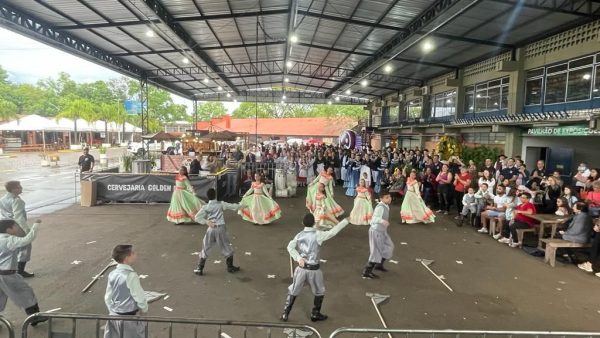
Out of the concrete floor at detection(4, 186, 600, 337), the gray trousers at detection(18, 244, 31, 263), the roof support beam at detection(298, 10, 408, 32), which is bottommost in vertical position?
the concrete floor at detection(4, 186, 600, 337)

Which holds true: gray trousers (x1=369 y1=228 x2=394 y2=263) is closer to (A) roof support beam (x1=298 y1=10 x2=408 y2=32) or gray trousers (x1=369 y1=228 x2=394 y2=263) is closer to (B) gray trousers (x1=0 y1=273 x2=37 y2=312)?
(B) gray trousers (x1=0 y1=273 x2=37 y2=312)

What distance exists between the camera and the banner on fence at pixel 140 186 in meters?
13.1

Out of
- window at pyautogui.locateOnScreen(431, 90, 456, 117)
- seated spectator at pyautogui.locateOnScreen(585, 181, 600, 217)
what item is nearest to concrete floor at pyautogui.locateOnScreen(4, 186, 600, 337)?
seated spectator at pyautogui.locateOnScreen(585, 181, 600, 217)

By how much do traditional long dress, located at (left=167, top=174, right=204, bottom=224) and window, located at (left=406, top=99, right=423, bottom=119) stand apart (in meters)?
20.5

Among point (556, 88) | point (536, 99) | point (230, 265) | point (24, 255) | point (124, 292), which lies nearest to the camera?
point (124, 292)

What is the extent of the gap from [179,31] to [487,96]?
15.2 metres

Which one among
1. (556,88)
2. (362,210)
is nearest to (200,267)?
(362,210)

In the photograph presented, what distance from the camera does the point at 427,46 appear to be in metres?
16.1

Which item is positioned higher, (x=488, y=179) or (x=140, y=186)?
(x=488, y=179)

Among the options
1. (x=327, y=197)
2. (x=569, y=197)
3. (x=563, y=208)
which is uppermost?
(x=569, y=197)

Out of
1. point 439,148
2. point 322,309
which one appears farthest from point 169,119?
point 322,309

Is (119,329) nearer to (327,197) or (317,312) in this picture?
(317,312)

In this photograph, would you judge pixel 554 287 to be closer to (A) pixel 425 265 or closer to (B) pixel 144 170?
(A) pixel 425 265

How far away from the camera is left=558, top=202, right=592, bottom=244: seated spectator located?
7707 millimetres
